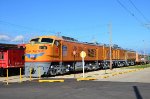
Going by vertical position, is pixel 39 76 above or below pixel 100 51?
below

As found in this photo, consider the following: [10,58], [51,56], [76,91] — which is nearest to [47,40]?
[51,56]

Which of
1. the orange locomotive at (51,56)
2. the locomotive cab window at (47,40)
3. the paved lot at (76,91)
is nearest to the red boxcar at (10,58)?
the orange locomotive at (51,56)

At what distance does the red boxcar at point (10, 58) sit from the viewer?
33281 millimetres

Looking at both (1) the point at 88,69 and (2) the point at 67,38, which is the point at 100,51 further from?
(2) the point at 67,38

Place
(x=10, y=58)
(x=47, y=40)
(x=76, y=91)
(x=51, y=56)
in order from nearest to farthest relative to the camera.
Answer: (x=76, y=91), (x=51, y=56), (x=47, y=40), (x=10, y=58)

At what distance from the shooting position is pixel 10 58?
33.8 metres

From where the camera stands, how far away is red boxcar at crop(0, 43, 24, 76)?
109ft

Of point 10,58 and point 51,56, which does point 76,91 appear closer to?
point 51,56

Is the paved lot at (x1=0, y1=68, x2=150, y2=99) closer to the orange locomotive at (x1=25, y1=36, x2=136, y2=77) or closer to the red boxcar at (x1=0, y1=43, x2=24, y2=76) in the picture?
the orange locomotive at (x1=25, y1=36, x2=136, y2=77)

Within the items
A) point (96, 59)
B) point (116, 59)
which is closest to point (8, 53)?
point (96, 59)

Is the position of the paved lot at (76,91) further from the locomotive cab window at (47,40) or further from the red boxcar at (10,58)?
the red boxcar at (10,58)

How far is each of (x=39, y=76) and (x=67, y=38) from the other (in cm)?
686

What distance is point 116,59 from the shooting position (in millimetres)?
56375

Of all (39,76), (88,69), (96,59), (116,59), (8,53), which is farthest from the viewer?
(116,59)
